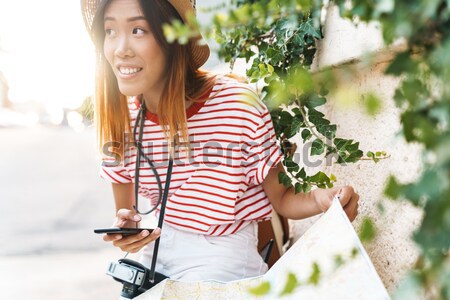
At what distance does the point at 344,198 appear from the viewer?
1222 millimetres

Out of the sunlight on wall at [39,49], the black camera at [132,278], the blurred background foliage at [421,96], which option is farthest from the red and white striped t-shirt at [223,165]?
the sunlight on wall at [39,49]

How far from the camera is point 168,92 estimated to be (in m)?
1.58

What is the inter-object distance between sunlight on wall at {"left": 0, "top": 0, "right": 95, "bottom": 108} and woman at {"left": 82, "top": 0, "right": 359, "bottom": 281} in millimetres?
2483

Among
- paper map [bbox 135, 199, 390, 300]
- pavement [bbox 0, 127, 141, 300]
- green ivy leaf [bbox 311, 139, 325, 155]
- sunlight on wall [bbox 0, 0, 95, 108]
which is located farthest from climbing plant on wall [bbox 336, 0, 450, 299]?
sunlight on wall [bbox 0, 0, 95, 108]

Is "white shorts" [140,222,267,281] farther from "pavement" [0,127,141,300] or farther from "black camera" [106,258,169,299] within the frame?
"pavement" [0,127,141,300]

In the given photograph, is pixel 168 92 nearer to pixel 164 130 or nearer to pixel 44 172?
pixel 164 130

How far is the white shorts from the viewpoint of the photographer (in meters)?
1.51

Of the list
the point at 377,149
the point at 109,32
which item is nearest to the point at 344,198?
the point at 377,149

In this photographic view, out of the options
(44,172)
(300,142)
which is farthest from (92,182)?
(300,142)

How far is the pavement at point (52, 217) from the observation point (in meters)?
3.35

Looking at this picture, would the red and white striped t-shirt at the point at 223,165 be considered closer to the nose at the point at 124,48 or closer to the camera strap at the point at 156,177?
the camera strap at the point at 156,177

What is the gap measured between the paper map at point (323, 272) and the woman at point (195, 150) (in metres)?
0.19

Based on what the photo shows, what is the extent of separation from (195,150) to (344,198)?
1.70 feet

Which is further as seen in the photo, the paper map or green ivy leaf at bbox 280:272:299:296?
the paper map
